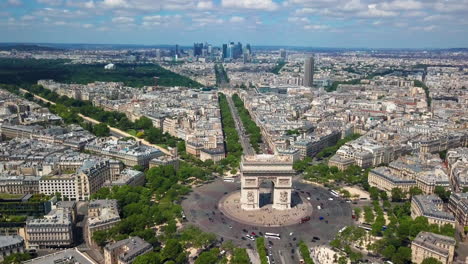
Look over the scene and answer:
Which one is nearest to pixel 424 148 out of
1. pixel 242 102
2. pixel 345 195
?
pixel 345 195

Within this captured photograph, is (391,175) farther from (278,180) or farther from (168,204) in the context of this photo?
(168,204)

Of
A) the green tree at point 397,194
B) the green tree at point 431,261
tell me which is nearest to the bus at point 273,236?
the green tree at point 431,261

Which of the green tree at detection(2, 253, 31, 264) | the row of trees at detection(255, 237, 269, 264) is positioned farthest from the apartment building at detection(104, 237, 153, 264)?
the row of trees at detection(255, 237, 269, 264)

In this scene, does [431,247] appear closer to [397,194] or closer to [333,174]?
[397,194]

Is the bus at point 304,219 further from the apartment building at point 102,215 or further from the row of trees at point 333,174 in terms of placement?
the apartment building at point 102,215

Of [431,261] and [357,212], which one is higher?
[431,261]

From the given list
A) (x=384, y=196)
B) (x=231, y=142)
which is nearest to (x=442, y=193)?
(x=384, y=196)
